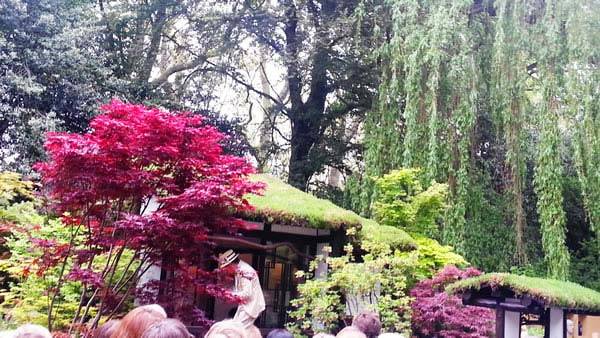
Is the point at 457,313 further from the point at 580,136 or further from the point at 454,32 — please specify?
the point at 454,32

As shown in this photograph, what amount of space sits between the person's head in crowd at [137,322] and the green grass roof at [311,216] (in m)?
4.03

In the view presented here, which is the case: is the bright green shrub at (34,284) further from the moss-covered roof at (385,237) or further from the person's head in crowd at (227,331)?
the person's head in crowd at (227,331)

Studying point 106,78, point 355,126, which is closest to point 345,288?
point 106,78

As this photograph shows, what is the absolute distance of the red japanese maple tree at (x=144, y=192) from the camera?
4613 mm

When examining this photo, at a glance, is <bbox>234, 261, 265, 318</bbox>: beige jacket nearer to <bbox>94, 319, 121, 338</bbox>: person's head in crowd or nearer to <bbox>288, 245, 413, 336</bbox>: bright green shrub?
<bbox>288, 245, 413, 336</bbox>: bright green shrub

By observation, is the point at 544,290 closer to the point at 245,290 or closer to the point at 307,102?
the point at 245,290

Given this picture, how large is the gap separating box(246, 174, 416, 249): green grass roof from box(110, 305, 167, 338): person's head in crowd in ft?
13.2

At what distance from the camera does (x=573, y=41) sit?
26.0 ft

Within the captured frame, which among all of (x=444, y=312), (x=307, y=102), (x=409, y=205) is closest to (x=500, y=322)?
(x=444, y=312)

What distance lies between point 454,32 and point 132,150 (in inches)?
234

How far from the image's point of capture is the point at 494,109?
865 centimetres

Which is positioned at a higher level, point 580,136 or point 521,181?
point 580,136

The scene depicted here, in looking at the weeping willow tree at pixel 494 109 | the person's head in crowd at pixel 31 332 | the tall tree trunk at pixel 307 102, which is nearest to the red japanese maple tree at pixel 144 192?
the person's head in crowd at pixel 31 332

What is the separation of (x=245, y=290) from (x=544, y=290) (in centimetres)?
304
